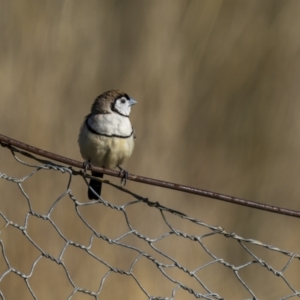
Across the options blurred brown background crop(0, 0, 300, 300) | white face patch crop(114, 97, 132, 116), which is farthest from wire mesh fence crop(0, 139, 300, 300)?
white face patch crop(114, 97, 132, 116)

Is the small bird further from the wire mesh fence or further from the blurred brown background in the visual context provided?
the blurred brown background

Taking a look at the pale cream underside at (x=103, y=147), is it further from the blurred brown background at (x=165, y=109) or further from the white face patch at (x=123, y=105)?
the blurred brown background at (x=165, y=109)

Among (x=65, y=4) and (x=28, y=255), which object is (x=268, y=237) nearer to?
(x=28, y=255)

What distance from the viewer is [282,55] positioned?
3.28m

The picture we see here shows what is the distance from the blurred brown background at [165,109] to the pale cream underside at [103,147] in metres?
0.69

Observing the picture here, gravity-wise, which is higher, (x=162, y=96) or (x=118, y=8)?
(x=118, y=8)

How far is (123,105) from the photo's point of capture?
2.52 m

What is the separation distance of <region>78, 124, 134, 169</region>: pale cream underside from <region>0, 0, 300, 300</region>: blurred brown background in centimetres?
69

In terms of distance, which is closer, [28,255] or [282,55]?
[28,255]

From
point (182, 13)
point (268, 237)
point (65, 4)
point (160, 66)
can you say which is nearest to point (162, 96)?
point (160, 66)

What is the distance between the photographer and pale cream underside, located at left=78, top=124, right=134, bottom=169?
2320 millimetres

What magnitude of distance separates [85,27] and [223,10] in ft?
2.25

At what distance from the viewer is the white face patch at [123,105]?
2.48 meters

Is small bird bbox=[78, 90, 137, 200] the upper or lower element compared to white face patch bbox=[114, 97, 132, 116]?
lower
